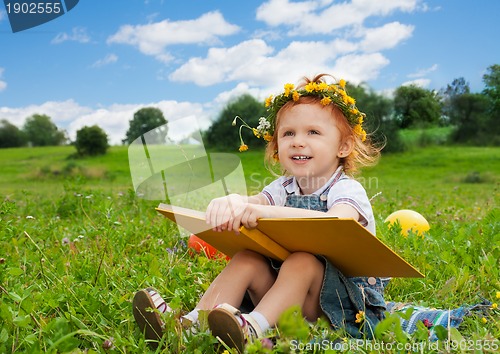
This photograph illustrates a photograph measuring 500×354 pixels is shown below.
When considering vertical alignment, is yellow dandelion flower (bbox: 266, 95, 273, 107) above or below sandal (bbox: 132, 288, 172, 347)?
above

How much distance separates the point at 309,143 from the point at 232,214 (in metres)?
0.72

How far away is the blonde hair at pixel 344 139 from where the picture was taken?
10.6 feet

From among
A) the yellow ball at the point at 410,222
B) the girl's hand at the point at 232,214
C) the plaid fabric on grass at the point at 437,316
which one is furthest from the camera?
the yellow ball at the point at 410,222

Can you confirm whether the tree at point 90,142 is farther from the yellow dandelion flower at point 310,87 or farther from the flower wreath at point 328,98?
the yellow dandelion flower at point 310,87

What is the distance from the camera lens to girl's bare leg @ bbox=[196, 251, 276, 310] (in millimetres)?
2742

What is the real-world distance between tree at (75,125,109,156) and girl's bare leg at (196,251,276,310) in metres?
20.2

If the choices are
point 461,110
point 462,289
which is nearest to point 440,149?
point 461,110

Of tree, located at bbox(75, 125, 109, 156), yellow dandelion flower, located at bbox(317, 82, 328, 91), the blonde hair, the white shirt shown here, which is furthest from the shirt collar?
tree, located at bbox(75, 125, 109, 156)

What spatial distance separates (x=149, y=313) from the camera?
2500 millimetres

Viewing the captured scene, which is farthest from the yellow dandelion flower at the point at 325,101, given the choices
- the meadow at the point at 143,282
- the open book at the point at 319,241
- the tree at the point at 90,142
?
the tree at the point at 90,142

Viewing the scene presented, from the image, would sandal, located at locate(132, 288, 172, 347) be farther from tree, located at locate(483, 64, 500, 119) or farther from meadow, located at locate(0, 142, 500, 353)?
tree, located at locate(483, 64, 500, 119)

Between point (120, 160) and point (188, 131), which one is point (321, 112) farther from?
point (120, 160)

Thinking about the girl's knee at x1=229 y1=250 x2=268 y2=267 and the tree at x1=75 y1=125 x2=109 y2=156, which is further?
the tree at x1=75 y1=125 x2=109 y2=156

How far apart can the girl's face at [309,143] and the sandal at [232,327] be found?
96cm
